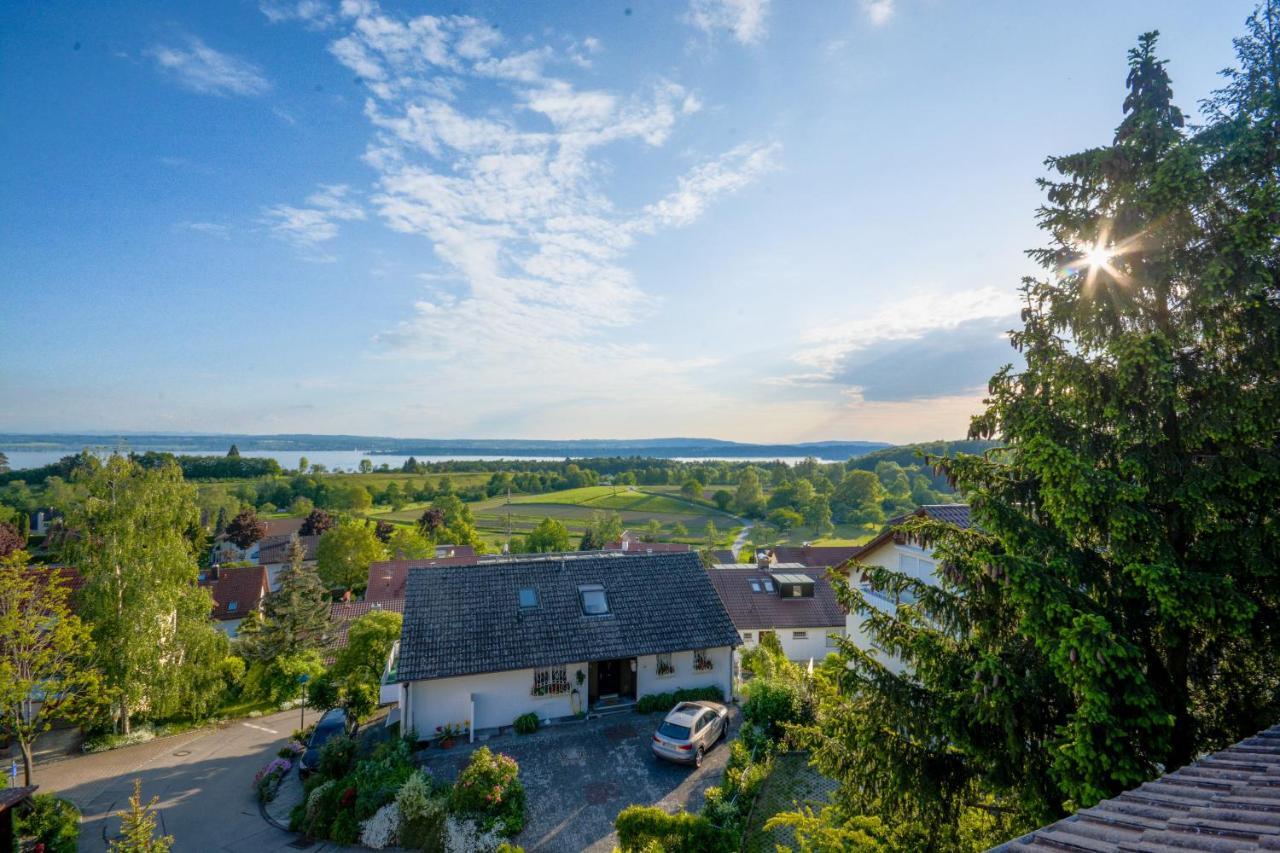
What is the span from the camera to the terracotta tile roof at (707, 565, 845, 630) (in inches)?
1219

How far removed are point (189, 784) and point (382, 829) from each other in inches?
412

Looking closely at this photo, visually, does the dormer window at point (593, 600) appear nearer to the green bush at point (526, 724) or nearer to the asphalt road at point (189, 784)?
the green bush at point (526, 724)

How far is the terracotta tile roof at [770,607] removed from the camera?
30953 mm

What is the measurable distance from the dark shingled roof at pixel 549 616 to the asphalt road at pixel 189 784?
19.6 ft

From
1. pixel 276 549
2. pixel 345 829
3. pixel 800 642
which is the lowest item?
pixel 276 549

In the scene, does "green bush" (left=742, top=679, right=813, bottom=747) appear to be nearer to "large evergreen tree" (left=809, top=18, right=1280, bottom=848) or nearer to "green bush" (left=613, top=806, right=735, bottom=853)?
"green bush" (left=613, top=806, right=735, bottom=853)

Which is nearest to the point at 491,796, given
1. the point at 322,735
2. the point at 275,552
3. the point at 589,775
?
the point at 589,775

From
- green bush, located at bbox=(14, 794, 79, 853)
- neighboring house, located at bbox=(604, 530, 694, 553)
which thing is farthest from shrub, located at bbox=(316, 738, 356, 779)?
neighboring house, located at bbox=(604, 530, 694, 553)

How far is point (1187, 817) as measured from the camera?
3566 mm

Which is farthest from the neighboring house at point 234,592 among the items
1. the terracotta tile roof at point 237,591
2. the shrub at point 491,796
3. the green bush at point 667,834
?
the green bush at point 667,834

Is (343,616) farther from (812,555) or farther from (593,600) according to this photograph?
(812,555)

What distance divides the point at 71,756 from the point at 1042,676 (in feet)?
107

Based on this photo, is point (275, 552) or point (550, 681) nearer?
point (550, 681)

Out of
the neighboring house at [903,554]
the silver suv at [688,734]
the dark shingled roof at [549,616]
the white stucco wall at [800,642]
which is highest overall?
the neighboring house at [903,554]
